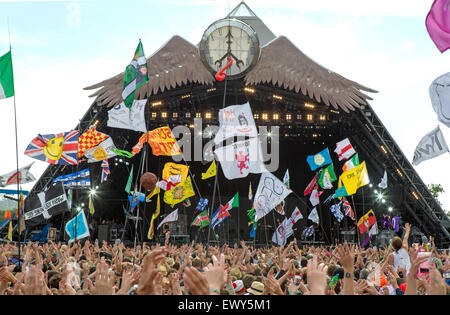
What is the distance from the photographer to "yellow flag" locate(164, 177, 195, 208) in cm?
1616

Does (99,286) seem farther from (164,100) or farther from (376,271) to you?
(164,100)

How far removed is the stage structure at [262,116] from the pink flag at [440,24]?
6.18 metres

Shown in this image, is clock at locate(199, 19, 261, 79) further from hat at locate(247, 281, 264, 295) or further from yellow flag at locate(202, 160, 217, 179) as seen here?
hat at locate(247, 281, 264, 295)

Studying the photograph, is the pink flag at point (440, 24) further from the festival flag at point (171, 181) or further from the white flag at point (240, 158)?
the festival flag at point (171, 181)

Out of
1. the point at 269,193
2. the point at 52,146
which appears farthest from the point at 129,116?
the point at 269,193

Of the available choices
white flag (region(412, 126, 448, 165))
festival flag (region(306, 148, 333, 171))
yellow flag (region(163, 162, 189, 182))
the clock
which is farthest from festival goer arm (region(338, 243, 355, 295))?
the clock

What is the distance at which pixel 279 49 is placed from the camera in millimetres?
18578

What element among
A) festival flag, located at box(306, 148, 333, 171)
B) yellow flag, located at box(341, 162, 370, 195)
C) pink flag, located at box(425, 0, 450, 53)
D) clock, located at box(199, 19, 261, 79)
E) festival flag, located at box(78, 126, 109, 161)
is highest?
clock, located at box(199, 19, 261, 79)

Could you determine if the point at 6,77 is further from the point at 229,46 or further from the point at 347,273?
the point at 229,46

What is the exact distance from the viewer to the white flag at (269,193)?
12297 mm

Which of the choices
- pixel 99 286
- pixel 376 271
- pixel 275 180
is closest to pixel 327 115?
pixel 275 180

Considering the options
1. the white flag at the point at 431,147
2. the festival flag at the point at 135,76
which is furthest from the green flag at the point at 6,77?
the white flag at the point at 431,147

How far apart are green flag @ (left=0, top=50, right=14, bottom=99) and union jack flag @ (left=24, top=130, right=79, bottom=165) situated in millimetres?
4419

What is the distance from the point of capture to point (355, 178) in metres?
14.0
